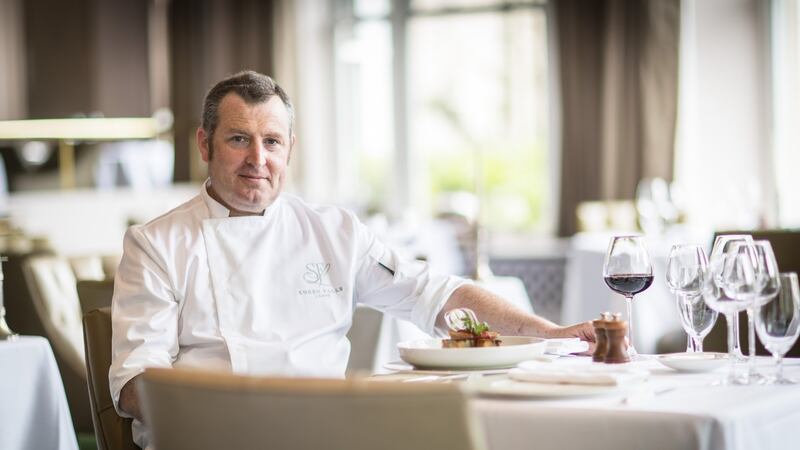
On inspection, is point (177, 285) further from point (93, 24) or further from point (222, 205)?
point (93, 24)

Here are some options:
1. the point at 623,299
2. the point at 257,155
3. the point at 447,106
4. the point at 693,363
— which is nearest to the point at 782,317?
the point at 693,363

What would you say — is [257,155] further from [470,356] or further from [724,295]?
[724,295]

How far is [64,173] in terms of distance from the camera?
9.42 meters

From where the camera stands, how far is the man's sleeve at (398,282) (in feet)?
7.72

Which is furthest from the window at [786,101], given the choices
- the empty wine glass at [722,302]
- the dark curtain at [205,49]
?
the empty wine glass at [722,302]

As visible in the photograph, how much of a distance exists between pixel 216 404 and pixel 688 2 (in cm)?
764

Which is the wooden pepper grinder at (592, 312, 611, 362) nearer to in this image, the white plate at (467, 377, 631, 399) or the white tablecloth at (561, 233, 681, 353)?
the white plate at (467, 377, 631, 399)

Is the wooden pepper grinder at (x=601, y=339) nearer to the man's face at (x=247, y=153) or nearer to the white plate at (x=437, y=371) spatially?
the white plate at (x=437, y=371)

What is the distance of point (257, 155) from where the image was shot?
7.32ft

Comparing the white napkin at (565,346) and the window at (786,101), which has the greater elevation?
the window at (786,101)

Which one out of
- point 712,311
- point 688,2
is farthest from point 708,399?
point 688,2

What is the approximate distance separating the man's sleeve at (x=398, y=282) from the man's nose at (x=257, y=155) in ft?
0.93

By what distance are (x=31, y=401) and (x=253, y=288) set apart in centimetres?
70

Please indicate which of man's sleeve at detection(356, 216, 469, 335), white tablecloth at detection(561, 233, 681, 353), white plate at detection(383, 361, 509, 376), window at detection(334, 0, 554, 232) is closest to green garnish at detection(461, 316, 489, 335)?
white plate at detection(383, 361, 509, 376)
